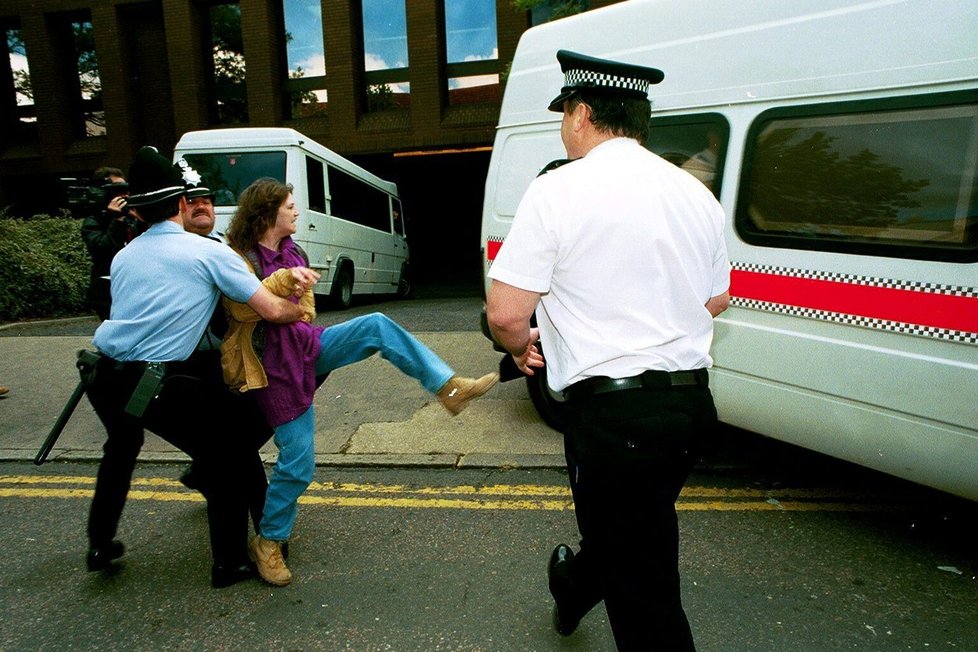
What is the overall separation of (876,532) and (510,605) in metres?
1.91

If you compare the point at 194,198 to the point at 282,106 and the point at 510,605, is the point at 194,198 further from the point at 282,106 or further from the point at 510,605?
the point at 282,106

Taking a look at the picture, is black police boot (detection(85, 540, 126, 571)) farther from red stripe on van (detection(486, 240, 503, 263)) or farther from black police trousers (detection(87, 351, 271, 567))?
red stripe on van (detection(486, 240, 503, 263))

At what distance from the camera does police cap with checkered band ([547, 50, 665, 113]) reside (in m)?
1.82

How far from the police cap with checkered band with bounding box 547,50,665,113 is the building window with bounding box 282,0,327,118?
54.6ft

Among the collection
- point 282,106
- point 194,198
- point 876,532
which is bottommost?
point 876,532

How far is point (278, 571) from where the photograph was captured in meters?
3.09

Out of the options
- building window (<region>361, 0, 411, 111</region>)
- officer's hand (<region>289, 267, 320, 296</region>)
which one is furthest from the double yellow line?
building window (<region>361, 0, 411, 111</region>)

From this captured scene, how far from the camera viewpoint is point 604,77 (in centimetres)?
184

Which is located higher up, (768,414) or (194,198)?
(194,198)

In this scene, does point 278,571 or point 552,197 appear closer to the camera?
point 552,197

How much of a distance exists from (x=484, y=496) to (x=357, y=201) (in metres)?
9.62

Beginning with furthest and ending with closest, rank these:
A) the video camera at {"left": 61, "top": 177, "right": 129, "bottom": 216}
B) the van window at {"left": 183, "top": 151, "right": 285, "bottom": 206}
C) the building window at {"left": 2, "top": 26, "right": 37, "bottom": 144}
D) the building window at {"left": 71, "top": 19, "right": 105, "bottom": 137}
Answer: the building window at {"left": 2, "top": 26, "right": 37, "bottom": 144} → the building window at {"left": 71, "top": 19, "right": 105, "bottom": 137} → the van window at {"left": 183, "top": 151, "right": 285, "bottom": 206} → the video camera at {"left": 61, "top": 177, "right": 129, "bottom": 216}

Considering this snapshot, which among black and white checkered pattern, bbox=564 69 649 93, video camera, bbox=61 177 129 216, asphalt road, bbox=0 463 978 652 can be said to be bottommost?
asphalt road, bbox=0 463 978 652

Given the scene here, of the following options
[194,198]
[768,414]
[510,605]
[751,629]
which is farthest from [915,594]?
Result: [194,198]
